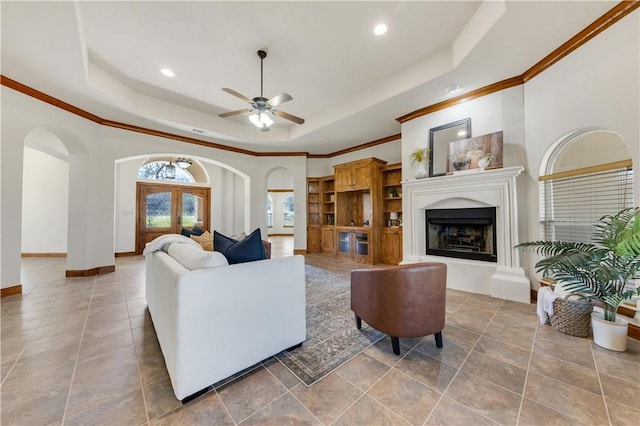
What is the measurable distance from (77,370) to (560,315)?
13.9 ft

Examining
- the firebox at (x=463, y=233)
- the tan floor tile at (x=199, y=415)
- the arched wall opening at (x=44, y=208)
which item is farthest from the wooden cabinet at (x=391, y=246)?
the arched wall opening at (x=44, y=208)

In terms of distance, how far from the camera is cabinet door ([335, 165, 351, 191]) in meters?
5.90

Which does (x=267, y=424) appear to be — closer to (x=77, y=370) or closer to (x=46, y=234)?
(x=77, y=370)

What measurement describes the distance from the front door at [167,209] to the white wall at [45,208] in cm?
168

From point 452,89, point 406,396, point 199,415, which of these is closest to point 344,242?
point 452,89

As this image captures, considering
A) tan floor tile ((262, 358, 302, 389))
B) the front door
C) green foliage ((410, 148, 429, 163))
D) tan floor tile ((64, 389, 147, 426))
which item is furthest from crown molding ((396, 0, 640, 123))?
the front door

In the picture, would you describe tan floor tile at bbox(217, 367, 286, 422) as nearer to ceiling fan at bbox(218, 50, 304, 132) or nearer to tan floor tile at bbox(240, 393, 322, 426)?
tan floor tile at bbox(240, 393, 322, 426)

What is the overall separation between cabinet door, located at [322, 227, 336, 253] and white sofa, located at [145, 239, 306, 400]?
4.56m

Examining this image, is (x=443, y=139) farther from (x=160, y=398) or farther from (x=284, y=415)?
(x=160, y=398)

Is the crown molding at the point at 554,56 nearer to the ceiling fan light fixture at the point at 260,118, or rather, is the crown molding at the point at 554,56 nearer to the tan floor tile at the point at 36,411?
the ceiling fan light fixture at the point at 260,118

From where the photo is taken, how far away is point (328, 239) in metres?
6.73

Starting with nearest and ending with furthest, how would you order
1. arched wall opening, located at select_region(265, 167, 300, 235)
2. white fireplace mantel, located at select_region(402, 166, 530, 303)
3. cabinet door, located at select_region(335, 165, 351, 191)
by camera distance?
white fireplace mantel, located at select_region(402, 166, 530, 303) < cabinet door, located at select_region(335, 165, 351, 191) < arched wall opening, located at select_region(265, 167, 300, 235)

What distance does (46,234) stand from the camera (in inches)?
243

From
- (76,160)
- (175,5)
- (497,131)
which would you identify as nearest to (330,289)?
(497,131)
